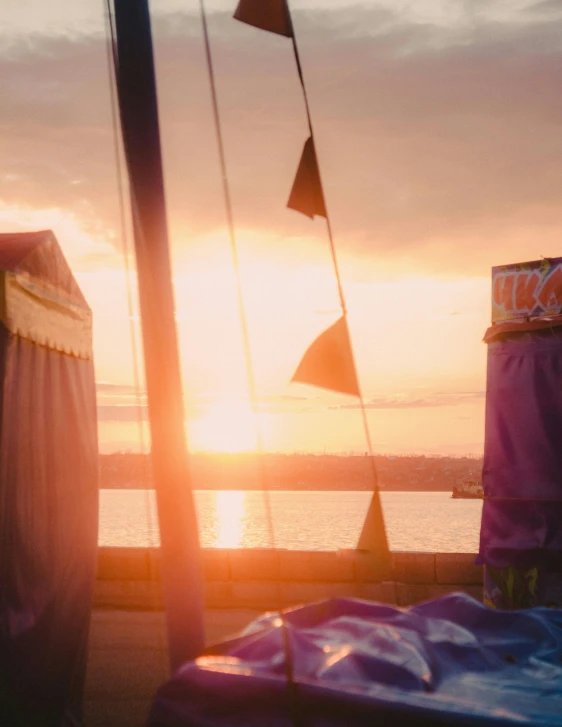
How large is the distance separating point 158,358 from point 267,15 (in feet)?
5.46

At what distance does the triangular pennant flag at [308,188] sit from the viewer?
11.0 feet

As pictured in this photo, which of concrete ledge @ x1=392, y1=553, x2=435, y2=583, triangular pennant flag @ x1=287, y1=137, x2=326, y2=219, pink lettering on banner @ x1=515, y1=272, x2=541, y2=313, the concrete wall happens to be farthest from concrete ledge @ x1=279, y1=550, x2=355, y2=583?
triangular pennant flag @ x1=287, y1=137, x2=326, y2=219

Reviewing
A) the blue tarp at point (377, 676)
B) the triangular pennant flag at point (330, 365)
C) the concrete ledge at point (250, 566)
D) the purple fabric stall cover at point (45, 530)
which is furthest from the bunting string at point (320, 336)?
the concrete ledge at point (250, 566)

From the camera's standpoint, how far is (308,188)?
3.37 m

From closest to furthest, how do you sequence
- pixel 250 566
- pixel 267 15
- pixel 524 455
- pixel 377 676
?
pixel 377 676 → pixel 267 15 → pixel 524 455 → pixel 250 566

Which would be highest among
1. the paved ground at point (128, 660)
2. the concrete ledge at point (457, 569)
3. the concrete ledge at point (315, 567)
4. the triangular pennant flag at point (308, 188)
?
the triangular pennant flag at point (308, 188)

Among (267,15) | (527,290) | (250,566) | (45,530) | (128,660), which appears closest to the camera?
(267,15)

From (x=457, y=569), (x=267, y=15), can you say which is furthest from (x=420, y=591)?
(x=267, y=15)

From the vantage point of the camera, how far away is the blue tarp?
2070 millimetres

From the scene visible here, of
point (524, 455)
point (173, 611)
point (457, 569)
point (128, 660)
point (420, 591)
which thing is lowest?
point (128, 660)

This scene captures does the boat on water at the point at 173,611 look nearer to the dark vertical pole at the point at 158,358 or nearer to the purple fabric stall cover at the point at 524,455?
the dark vertical pole at the point at 158,358

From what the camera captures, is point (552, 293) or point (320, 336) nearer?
point (320, 336)

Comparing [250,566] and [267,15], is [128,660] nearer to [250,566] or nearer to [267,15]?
[250,566]

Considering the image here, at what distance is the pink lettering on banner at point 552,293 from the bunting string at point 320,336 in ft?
10.6
